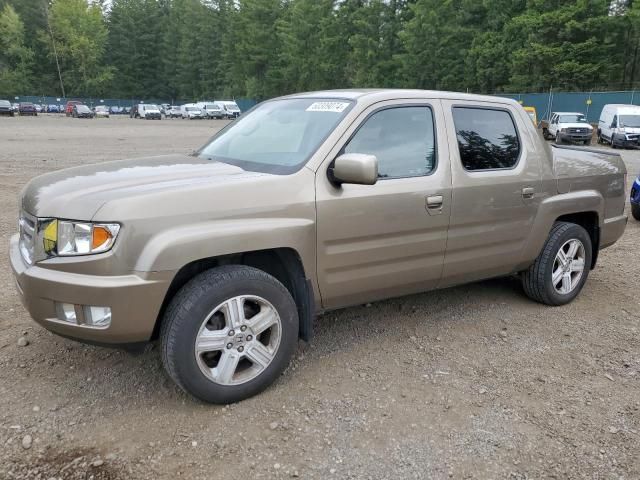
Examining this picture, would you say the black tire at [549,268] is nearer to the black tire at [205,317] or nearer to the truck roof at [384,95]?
the truck roof at [384,95]

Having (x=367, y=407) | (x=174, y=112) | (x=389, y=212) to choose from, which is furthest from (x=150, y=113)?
(x=367, y=407)

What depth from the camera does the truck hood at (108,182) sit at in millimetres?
2787

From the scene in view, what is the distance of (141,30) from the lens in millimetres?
93438

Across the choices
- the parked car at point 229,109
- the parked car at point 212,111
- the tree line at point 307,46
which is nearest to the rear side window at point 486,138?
the tree line at point 307,46

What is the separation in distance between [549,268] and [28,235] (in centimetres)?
388

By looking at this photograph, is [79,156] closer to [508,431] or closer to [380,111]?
[380,111]

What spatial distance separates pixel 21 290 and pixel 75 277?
0.51 m

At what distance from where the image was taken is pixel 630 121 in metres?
24.5

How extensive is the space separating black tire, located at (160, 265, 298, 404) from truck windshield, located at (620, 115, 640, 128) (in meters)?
25.9

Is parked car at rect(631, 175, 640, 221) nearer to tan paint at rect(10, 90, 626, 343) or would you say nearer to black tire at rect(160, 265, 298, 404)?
tan paint at rect(10, 90, 626, 343)

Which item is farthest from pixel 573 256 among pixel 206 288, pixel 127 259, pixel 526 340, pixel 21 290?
pixel 21 290

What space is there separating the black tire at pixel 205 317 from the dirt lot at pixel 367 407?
0.13 m

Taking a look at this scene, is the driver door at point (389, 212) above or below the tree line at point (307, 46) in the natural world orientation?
below

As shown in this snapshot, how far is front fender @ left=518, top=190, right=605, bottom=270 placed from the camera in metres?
4.37
